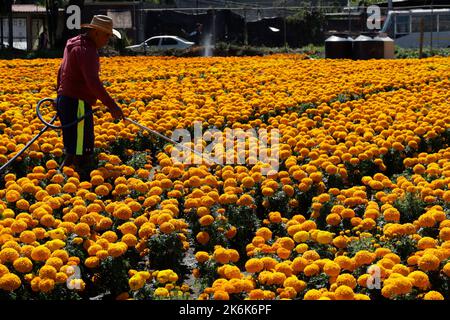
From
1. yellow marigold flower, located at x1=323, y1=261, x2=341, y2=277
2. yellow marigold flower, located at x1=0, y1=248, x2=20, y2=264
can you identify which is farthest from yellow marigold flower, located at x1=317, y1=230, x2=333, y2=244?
yellow marigold flower, located at x1=0, y1=248, x2=20, y2=264

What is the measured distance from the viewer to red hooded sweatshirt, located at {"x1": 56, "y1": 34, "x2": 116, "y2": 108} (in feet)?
24.9

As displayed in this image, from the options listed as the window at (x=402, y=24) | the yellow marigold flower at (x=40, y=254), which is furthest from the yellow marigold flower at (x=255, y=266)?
the window at (x=402, y=24)

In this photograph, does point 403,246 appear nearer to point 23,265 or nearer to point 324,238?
point 324,238

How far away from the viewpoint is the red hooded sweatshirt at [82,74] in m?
7.59

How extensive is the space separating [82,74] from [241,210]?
2.83m

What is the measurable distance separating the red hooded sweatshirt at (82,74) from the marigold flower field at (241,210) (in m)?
0.54

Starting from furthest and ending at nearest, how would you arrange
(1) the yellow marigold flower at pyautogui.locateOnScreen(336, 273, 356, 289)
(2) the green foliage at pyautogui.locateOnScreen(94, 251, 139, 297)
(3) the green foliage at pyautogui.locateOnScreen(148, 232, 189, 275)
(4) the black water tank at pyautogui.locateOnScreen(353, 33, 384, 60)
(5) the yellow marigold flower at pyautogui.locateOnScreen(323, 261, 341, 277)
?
(4) the black water tank at pyautogui.locateOnScreen(353, 33, 384, 60), (3) the green foliage at pyautogui.locateOnScreen(148, 232, 189, 275), (2) the green foliage at pyautogui.locateOnScreen(94, 251, 139, 297), (5) the yellow marigold flower at pyautogui.locateOnScreen(323, 261, 341, 277), (1) the yellow marigold flower at pyautogui.locateOnScreen(336, 273, 356, 289)

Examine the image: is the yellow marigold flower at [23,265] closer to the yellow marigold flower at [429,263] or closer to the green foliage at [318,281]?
the green foliage at [318,281]

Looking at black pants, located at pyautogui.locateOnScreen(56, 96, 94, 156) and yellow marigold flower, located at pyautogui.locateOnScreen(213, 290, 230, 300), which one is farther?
black pants, located at pyautogui.locateOnScreen(56, 96, 94, 156)

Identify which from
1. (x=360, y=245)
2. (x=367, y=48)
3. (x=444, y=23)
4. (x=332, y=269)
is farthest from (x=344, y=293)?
(x=444, y=23)

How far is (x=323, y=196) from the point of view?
5926 millimetres

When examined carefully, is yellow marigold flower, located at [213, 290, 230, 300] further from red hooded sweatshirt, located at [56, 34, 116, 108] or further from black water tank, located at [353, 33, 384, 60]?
black water tank, located at [353, 33, 384, 60]

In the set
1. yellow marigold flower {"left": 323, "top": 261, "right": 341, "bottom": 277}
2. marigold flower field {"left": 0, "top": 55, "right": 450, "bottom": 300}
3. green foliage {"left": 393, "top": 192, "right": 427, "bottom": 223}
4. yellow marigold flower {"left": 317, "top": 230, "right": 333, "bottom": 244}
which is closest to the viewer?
yellow marigold flower {"left": 323, "top": 261, "right": 341, "bottom": 277}
